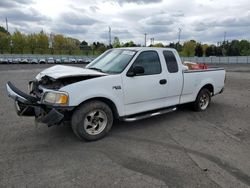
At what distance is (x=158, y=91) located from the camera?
541 cm

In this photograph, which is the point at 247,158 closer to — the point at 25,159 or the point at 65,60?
the point at 25,159

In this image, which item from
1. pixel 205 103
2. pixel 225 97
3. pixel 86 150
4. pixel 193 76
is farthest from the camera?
pixel 225 97

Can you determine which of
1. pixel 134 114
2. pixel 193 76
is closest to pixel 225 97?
pixel 193 76

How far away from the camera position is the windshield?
199 inches

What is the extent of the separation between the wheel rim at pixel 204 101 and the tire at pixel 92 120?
3.27 meters

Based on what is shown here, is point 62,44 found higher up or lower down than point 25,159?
higher up

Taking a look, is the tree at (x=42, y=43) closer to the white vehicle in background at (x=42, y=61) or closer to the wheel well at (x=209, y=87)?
the white vehicle in background at (x=42, y=61)

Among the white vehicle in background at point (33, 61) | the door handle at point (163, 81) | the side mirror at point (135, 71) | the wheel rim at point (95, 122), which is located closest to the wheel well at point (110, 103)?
the wheel rim at point (95, 122)

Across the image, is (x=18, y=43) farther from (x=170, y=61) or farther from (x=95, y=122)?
(x=95, y=122)

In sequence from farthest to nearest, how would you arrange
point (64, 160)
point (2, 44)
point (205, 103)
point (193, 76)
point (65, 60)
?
point (2, 44)
point (65, 60)
point (205, 103)
point (193, 76)
point (64, 160)

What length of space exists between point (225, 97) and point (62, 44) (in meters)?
86.7

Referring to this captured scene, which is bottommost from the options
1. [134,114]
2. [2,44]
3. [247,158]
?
[247,158]

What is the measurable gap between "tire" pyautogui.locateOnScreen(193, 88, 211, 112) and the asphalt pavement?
697 mm

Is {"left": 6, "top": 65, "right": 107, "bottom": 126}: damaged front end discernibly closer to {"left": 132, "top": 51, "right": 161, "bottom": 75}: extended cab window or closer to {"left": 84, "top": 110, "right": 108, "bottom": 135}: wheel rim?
{"left": 84, "top": 110, "right": 108, "bottom": 135}: wheel rim
